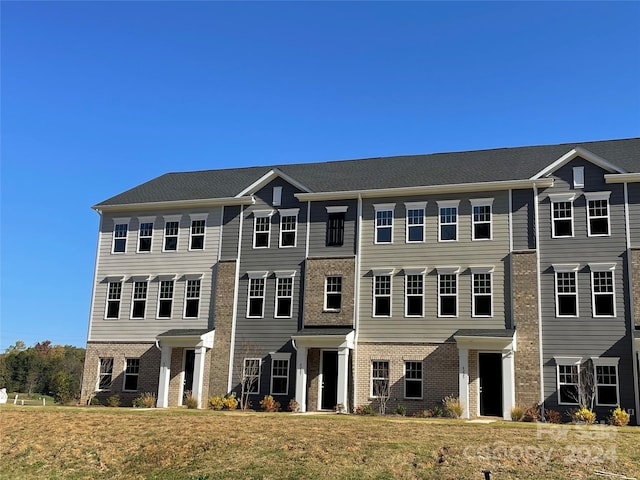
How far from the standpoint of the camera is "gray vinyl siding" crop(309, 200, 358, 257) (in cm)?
3030

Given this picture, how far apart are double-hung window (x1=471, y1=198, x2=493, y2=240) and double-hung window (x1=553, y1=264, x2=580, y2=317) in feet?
10.3

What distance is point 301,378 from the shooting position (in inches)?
1130

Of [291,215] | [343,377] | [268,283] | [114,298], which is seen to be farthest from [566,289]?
[114,298]

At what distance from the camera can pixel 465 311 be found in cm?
2805

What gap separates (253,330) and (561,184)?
14.5 metres

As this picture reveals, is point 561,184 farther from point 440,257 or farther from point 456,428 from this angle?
point 456,428

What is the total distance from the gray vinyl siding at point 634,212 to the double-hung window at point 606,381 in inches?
180

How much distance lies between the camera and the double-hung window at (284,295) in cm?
3055

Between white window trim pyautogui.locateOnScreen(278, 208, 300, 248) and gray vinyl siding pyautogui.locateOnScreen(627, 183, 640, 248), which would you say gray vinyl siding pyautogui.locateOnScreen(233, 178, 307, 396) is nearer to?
white window trim pyautogui.locateOnScreen(278, 208, 300, 248)

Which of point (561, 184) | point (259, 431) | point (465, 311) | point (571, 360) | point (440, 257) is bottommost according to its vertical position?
point (259, 431)

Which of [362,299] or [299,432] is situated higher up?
[362,299]

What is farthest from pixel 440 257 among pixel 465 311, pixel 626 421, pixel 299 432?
pixel 299 432

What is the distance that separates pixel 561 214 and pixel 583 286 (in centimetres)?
300

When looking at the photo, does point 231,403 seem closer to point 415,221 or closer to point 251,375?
point 251,375
